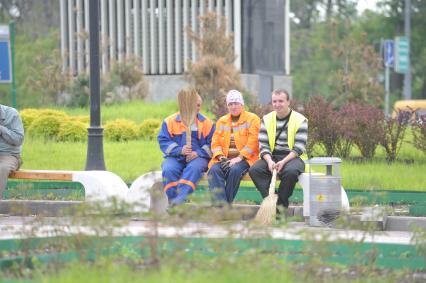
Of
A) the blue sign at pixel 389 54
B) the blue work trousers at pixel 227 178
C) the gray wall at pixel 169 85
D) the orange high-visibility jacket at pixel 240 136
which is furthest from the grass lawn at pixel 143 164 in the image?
the blue sign at pixel 389 54

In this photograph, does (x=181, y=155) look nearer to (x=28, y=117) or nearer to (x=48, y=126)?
(x=48, y=126)

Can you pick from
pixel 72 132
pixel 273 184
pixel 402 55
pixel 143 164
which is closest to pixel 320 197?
pixel 273 184

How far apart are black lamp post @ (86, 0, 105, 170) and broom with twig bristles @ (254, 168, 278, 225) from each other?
370 cm

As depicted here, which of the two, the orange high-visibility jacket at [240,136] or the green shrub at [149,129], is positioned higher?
the orange high-visibility jacket at [240,136]

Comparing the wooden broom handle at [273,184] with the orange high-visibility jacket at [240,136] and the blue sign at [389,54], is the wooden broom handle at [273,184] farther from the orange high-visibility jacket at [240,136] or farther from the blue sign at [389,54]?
the blue sign at [389,54]

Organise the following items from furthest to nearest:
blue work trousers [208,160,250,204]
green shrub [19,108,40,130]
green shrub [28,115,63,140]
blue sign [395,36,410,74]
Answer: blue sign [395,36,410,74] < green shrub [19,108,40,130] < green shrub [28,115,63,140] < blue work trousers [208,160,250,204]

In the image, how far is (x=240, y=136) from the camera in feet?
41.3

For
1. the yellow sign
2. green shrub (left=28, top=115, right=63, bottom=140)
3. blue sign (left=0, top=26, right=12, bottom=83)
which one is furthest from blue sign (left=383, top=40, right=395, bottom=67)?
the yellow sign

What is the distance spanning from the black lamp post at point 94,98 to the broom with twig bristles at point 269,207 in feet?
12.2

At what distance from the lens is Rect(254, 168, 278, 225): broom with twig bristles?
1117 centimetres

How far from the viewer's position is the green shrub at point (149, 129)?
78.1ft

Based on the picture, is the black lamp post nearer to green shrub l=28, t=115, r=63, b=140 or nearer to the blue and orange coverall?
the blue and orange coverall

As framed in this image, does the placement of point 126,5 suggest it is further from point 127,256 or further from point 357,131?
point 127,256

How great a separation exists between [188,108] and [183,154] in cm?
52
